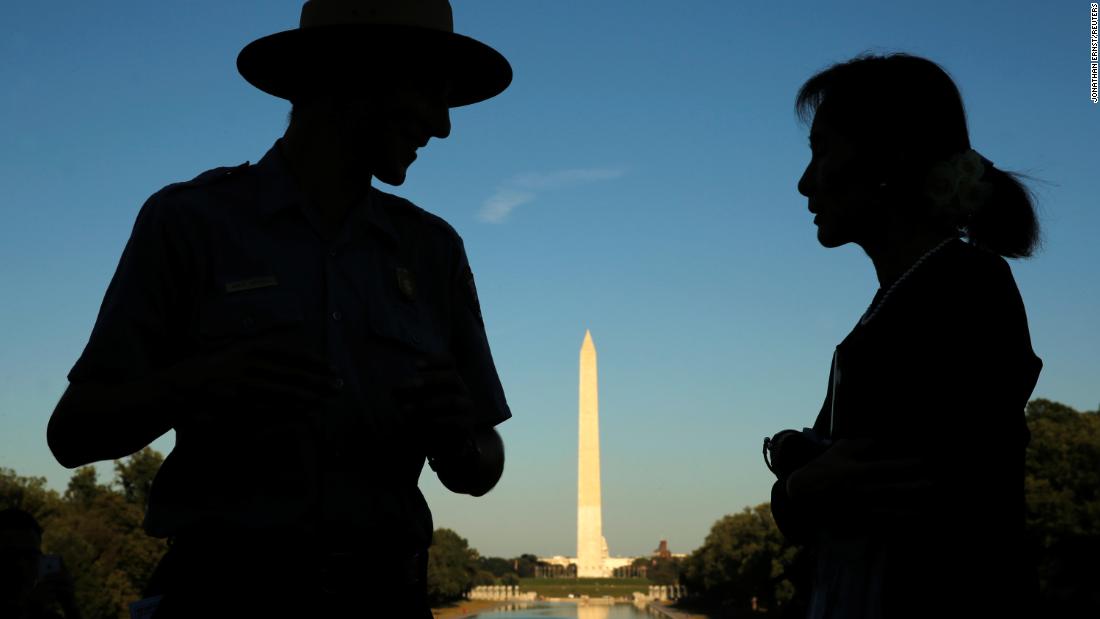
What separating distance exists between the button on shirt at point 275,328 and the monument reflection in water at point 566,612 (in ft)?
335

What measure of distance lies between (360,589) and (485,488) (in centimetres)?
53

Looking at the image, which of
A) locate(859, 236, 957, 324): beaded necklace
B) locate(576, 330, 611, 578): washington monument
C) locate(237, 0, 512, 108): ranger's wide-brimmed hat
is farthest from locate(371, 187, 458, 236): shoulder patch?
locate(576, 330, 611, 578): washington monument

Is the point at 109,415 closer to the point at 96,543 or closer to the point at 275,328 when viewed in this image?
the point at 275,328

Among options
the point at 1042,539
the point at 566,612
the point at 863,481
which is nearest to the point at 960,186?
the point at 863,481

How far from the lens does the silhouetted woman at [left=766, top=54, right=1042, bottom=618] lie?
289 centimetres

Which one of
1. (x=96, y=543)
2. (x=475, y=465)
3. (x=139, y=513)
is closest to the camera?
(x=475, y=465)

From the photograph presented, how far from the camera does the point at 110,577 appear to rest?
52.2 meters

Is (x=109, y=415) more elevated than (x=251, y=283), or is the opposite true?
(x=251, y=283)

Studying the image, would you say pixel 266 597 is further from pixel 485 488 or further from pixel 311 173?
pixel 311 173

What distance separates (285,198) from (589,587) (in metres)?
137

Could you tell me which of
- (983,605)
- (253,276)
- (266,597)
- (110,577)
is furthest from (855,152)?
(110,577)

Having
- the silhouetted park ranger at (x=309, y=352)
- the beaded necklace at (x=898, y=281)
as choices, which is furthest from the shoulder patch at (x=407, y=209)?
the beaded necklace at (x=898, y=281)

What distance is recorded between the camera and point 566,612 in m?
119

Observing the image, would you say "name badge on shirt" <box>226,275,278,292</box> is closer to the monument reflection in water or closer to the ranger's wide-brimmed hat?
the ranger's wide-brimmed hat
